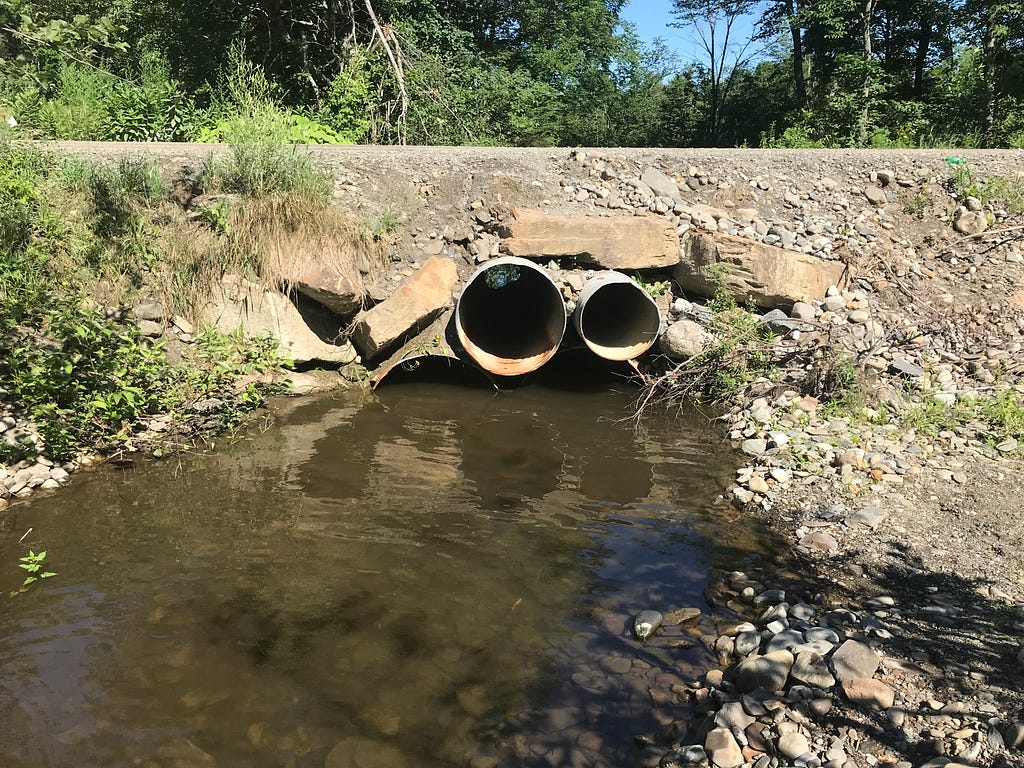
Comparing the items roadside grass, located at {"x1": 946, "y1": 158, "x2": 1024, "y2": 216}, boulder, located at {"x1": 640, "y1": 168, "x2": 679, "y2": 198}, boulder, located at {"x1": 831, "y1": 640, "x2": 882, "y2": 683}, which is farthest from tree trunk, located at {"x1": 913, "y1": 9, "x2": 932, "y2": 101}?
boulder, located at {"x1": 831, "y1": 640, "x2": 882, "y2": 683}

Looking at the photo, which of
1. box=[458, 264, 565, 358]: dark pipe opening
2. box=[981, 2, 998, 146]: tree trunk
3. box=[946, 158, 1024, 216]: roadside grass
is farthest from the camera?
box=[981, 2, 998, 146]: tree trunk

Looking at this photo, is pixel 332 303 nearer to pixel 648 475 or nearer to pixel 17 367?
pixel 17 367

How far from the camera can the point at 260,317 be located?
686 centimetres

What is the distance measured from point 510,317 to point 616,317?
129 cm

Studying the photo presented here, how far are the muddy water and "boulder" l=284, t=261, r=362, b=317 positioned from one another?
133 centimetres

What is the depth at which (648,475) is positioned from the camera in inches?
225

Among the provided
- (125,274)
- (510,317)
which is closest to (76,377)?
(125,274)

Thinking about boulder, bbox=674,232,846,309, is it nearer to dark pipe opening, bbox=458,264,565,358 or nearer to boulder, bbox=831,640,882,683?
dark pipe opening, bbox=458,264,565,358

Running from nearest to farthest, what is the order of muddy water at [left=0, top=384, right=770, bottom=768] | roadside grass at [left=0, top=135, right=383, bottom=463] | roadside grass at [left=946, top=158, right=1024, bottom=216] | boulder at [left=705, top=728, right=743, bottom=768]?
1. boulder at [left=705, top=728, right=743, bottom=768]
2. muddy water at [left=0, top=384, right=770, bottom=768]
3. roadside grass at [left=0, top=135, right=383, bottom=463]
4. roadside grass at [left=946, top=158, right=1024, bottom=216]

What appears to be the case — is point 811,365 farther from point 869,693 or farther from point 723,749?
point 723,749

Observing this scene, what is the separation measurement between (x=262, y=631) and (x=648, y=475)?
117 inches

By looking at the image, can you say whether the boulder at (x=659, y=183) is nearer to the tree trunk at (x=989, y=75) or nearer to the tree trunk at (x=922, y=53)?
the tree trunk at (x=989, y=75)

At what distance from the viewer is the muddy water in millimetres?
3131

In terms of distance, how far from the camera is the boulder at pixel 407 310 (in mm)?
6973
